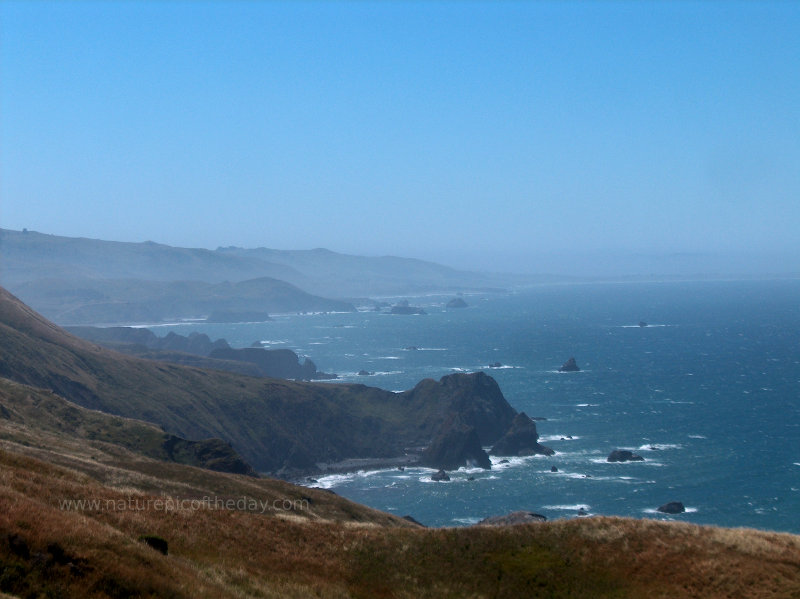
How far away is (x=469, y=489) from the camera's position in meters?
118

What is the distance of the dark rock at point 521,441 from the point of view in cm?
13762

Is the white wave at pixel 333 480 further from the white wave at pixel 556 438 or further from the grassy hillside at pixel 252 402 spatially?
the white wave at pixel 556 438

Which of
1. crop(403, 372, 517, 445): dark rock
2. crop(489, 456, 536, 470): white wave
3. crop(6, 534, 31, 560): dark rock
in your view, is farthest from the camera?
crop(403, 372, 517, 445): dark rock

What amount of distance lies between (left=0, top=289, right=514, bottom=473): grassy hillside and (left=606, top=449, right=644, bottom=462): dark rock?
31.6 meters

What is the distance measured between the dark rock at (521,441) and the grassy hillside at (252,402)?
1085cm

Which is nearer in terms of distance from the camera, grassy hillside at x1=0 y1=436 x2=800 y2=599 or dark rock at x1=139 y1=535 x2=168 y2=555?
grassy hillside at x1=0 y1=436 x2=800 y2=599

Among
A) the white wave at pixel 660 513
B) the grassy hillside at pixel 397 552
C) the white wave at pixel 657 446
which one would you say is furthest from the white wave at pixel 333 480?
the grassy hillside at pixel 397 552

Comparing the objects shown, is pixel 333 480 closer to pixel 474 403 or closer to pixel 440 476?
pixel 440 476

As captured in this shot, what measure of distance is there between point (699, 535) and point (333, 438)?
120408mm

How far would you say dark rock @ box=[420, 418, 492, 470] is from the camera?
5281 inches

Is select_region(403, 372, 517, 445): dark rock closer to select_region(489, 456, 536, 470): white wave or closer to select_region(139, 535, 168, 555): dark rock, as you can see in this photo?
select_region(489, 456, 536, 470): white wave

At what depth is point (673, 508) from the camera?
3846 inches

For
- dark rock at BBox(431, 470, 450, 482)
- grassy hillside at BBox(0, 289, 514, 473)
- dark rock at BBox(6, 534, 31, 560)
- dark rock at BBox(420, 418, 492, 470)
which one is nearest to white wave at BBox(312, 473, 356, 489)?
Result: grassy hillside at BBox(0, 289, 514, 473)

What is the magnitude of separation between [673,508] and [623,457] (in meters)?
29.1
